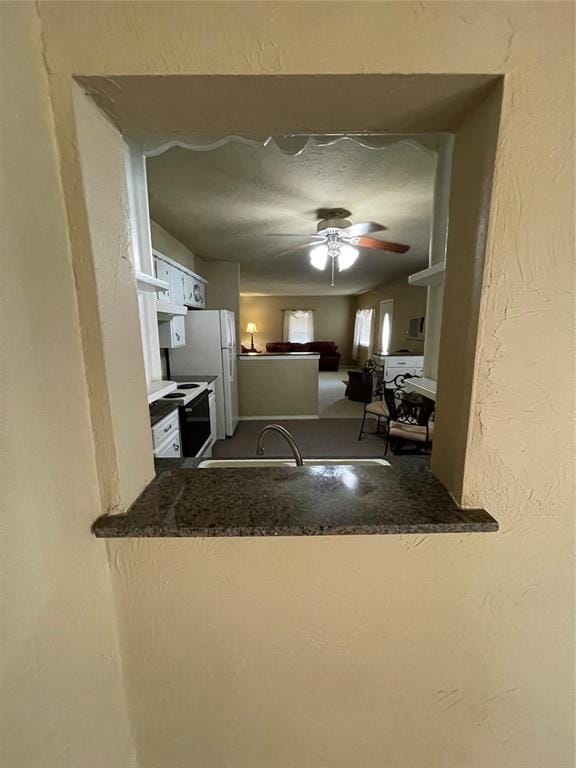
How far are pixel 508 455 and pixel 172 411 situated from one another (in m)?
2.08

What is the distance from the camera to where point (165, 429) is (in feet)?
6.84

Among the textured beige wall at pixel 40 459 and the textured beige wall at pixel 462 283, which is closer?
the textured beige wall at pixel 40 459

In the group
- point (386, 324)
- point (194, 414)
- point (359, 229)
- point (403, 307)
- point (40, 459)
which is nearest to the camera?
point (40, 459)

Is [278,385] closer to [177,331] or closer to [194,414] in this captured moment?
[177,331]

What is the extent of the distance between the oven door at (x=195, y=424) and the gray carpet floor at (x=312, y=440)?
50 centimetres

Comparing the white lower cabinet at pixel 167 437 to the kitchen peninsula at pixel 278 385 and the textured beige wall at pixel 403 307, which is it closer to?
the kitchen peninsula at pixel 278 385

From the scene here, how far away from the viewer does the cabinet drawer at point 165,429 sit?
190 cm

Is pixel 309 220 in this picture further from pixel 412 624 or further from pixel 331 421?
pixel 412 624

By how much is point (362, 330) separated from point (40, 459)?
9.36 metres

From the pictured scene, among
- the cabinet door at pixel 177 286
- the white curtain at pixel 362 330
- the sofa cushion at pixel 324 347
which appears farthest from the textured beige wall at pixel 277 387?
the sofa cushion at pixel 324 347

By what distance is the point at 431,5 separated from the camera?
0.51 metres

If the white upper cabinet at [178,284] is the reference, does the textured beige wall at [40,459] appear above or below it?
below

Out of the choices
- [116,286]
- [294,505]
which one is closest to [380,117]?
[116,286]

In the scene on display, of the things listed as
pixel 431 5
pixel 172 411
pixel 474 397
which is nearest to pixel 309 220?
pixel 172 411
